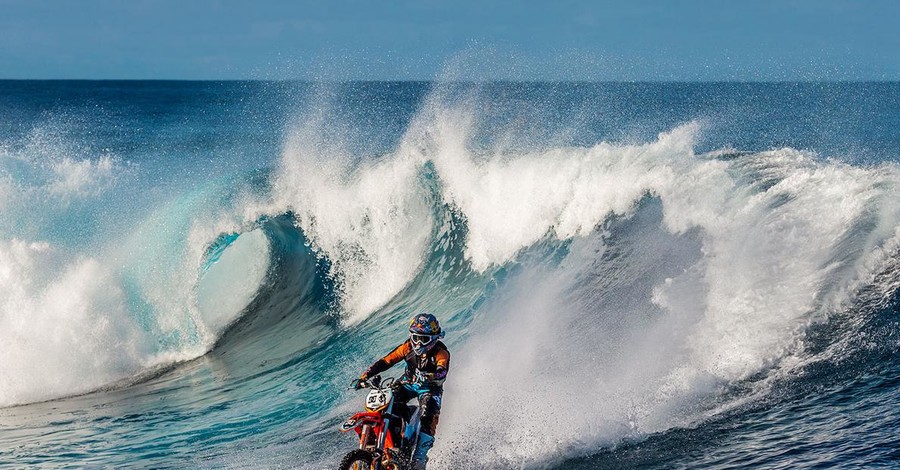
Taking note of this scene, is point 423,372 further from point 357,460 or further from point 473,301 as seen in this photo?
point 473,301

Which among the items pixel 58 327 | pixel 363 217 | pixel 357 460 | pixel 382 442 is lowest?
pixel 357 460

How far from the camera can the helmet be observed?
8.20 m

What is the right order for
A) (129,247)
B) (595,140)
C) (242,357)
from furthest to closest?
(595,140) → (129,247) → (242,357)

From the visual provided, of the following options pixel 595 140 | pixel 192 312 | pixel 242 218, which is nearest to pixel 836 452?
pixel 192 312

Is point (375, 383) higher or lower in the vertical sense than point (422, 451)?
higher

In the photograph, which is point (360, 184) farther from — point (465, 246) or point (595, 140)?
point (595, 140)

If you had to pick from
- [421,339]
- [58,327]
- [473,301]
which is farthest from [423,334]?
[58,327]

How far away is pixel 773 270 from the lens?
37.6ft

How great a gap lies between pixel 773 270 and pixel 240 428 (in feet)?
21.5

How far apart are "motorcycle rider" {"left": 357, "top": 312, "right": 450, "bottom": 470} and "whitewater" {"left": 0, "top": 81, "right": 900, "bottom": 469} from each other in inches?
29.3

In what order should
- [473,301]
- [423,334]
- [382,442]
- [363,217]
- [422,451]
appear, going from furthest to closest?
1. [363,217]
2. [473,301]
3. [423,334]
4. [422,451]
5. [382,442]

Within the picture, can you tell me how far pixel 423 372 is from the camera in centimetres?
826

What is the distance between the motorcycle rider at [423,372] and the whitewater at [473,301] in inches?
29.3

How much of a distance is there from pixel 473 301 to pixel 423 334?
5.38 metres
